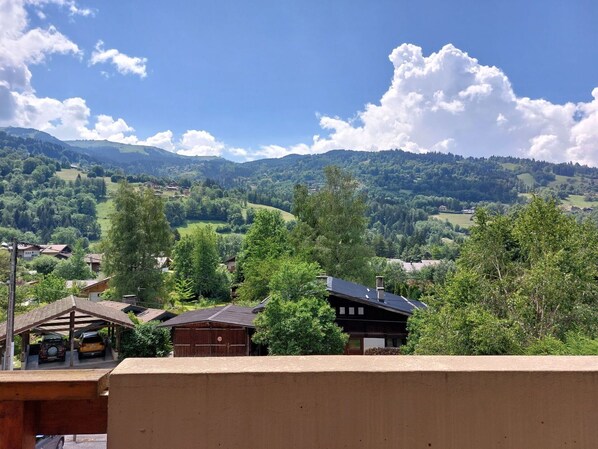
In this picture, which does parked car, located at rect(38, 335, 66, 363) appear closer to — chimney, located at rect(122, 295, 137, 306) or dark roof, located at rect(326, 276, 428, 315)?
chimney, located at rect(122, 295, 137, 306)

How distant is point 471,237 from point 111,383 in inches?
627

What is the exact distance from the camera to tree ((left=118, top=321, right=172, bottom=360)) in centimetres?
2191

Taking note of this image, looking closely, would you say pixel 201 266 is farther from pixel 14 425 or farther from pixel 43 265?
pixel 14 425

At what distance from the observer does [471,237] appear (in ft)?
51.8

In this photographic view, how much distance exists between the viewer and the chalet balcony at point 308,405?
1.45 m

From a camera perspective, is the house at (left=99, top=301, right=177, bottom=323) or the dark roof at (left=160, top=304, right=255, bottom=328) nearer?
the dark roof at (left=160, top=304, right=255, bottom=328)

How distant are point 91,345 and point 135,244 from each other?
37.8ft

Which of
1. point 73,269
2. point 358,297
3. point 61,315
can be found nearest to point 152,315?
point 61,315

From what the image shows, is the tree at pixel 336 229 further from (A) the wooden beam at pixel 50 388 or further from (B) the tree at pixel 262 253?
(A) the wooden beam at pixel 50 388

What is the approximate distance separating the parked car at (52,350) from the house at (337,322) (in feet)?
16.5

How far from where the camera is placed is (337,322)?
2441 cm

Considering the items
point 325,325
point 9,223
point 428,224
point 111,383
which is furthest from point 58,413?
point 428,224

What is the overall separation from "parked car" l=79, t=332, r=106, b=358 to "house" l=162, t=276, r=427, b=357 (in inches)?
131

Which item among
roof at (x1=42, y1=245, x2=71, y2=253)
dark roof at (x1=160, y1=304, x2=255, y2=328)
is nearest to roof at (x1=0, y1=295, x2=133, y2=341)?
dark roof at (x1=160, y1=304, x2=255, y2=328)
